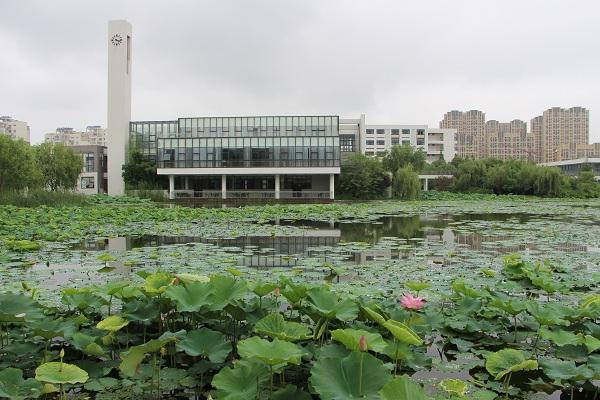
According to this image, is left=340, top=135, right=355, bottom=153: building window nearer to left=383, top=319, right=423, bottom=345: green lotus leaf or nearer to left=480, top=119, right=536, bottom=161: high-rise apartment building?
left=383, top=319, right=423, bottom=345: green lotus leaf

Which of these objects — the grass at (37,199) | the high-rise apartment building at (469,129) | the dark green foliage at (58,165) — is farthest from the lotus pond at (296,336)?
the high-rise apartment building at (469,129)

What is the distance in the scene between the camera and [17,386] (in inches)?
91.0

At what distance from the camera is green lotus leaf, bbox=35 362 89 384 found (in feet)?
7.30

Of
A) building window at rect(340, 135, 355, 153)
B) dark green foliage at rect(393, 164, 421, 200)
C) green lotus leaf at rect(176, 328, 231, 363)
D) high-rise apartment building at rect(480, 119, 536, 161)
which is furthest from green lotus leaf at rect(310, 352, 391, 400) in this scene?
high-rise apartment building at rect(480, 119, 536, 161)

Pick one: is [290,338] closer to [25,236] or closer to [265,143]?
[25,236]

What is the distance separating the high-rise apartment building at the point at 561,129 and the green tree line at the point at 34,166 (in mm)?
101852

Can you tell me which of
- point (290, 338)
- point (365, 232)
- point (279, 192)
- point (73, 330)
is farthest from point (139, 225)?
point (279, 192)

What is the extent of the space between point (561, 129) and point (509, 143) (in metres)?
12.2

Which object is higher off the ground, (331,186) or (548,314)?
(331,186)

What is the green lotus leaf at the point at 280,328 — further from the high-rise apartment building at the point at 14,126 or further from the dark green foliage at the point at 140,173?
the high-rise apartment building at the point at 14,126

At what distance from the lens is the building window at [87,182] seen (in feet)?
179

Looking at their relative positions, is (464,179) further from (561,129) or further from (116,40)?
(561,129)

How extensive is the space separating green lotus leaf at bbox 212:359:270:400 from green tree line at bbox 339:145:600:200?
3896 centimetres

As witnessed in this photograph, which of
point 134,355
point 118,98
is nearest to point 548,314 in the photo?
point 134,355
